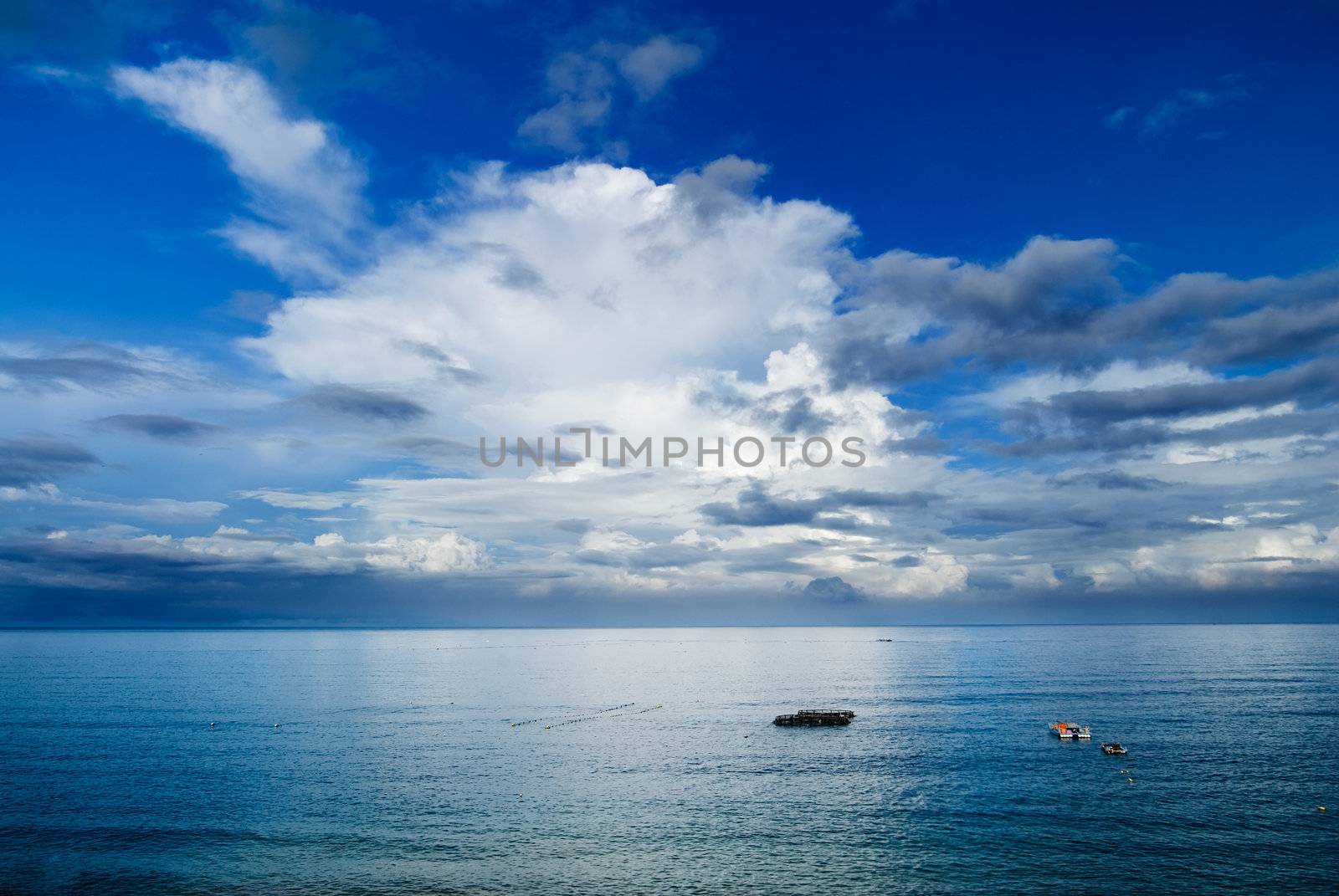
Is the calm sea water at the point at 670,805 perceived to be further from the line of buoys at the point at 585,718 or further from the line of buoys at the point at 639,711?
the line of buoys at the point at 639,711

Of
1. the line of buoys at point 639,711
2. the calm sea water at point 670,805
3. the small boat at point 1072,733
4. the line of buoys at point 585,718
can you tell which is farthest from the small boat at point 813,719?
the line of buoys at point 585,718

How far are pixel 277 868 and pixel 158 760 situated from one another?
184ft

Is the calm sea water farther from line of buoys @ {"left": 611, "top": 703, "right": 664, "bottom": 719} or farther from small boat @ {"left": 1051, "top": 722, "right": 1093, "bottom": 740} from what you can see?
line of buoys @ {"left": 611, "top": 703, "right": 664, "bottom": 719}

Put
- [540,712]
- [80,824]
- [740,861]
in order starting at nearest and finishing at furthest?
[740,861] < [80,824] < [540,712]

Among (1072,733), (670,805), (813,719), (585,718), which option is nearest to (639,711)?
(585,718)

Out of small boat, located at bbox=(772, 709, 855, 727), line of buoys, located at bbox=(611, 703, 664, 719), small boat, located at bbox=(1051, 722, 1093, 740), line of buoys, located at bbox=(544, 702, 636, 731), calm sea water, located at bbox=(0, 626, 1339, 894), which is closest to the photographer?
calm sea water, located at bbox=(0, 626, 1339, 894)

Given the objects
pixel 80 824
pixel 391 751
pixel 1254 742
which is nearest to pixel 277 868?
pixel 80 824

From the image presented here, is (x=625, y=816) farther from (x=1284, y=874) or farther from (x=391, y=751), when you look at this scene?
(x=1284, y=874)

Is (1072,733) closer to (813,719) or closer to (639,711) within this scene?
(813,719)

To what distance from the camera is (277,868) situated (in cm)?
7088

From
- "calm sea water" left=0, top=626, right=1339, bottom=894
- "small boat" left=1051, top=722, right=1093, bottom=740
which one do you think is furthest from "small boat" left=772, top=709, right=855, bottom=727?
"small boat" left=1051, top=722, right=1093, bottom=740

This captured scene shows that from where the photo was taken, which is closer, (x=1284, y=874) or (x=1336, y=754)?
(x=1284, y=874)

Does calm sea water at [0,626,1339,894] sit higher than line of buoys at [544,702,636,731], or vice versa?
calm sea water at [0,626,1339,894]

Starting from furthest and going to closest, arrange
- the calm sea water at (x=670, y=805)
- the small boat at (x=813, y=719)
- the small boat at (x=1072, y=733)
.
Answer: the small boat at (x=813, y=719) → the small boat at (x=1072, y=733) → the calm sea water at (x=670, y=805)
